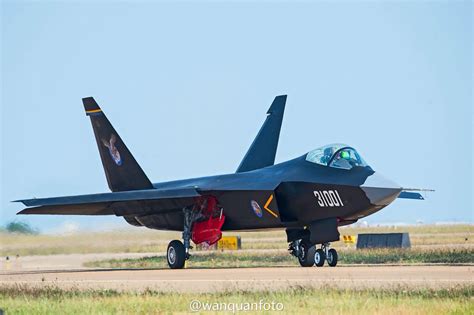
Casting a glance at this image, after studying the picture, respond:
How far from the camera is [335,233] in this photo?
21.7 m

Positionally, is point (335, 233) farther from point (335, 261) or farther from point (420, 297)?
point (420, 297)

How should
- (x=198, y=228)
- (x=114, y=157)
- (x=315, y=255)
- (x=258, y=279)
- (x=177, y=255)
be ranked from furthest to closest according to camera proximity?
(x=114, y=157) → (x=198, y=228) → (x=177, y=255) → (x=315, y=255) → (x=258, y=279)

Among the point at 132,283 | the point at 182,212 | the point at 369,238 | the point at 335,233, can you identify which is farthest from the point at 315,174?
the point at 369,238

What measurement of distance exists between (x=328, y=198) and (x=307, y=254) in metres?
1.73

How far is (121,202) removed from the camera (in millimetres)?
24172

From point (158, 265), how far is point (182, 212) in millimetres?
2941

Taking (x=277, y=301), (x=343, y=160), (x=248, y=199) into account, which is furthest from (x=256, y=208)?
(x=277, y=301)

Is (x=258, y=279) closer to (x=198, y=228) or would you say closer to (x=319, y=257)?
(x=319, y=257)

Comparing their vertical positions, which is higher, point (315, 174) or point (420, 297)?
point (315, 174)

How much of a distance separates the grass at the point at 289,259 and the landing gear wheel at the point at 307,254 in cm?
217

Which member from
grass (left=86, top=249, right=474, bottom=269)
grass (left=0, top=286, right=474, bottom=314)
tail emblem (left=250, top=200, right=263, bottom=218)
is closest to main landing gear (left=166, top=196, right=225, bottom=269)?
tail emblem (left=250, top=200, right=263, bottom=218)

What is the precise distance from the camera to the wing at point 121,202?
23375 mm

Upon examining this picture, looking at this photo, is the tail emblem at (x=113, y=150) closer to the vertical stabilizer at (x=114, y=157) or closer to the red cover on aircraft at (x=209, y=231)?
the vertical stabilizer at (x=114, y=157)

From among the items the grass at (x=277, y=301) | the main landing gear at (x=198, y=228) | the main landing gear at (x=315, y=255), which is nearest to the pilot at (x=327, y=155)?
the main landing gear at (x=315, y=255)
